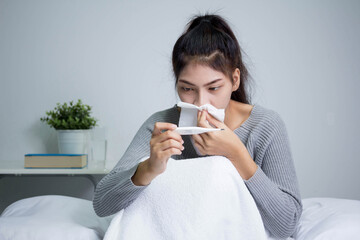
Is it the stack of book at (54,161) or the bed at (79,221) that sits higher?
the bed at (79,221)

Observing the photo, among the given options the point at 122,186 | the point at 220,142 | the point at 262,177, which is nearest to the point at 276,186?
the point at 262,177

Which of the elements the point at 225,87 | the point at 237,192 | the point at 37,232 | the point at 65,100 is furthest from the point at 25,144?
the point at 237,192

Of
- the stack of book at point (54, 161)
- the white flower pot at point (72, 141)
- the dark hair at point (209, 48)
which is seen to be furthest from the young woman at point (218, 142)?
the white flower pot at point (72, 141)

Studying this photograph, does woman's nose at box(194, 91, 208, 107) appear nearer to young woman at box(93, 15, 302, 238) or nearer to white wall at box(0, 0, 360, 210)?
young woman at box(93, 15, 302, 238)

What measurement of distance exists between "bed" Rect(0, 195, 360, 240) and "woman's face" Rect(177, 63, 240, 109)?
17.7 inches

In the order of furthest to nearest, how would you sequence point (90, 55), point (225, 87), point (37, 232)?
point (90, 55), point (225, 87), point (37, 232)

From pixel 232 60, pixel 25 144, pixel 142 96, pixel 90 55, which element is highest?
pixel 232 60

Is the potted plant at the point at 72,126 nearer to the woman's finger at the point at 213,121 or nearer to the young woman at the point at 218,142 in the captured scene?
the young woman at the point at 218,142

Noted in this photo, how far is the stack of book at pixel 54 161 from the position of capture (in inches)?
75.2

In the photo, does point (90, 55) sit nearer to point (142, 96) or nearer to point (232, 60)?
point (142, 96)

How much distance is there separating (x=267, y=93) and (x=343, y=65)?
49 centimetres

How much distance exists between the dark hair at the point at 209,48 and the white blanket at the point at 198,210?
0.33 m

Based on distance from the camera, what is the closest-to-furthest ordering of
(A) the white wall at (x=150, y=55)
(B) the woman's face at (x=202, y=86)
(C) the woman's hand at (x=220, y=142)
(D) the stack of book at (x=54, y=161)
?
(C) the woman's hand at (x=220, y=142) → (B) the woman's face at (x=202, y=86) → (D) the stack of book at (x=54, y=161) → (A) the white wall at (x=150, y=55)

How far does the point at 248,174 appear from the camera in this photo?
3.20 ft
